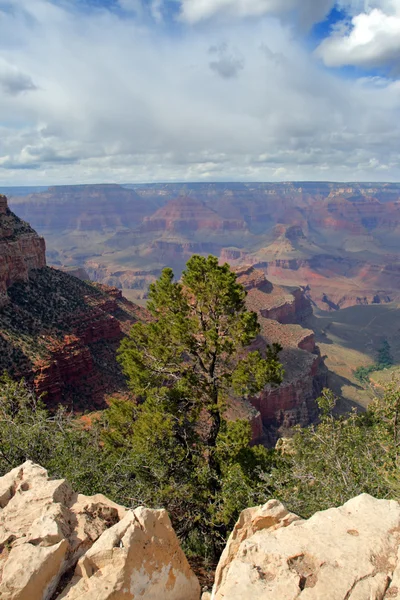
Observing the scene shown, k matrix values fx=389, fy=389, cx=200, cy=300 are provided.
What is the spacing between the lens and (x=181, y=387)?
16.5 meters

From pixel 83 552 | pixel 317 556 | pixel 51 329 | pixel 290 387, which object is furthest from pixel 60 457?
pixel 290 387

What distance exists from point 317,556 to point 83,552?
459cm

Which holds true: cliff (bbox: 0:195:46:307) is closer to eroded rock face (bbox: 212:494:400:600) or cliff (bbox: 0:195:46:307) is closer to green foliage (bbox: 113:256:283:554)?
green foliage (bbox: 113:256:283:554)

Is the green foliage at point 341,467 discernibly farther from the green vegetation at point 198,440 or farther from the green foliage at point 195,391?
the green foliage at point 195,391

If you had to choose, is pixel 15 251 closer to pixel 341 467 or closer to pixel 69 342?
pixel 69 342

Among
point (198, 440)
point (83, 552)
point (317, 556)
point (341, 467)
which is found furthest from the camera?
point (198, 440)

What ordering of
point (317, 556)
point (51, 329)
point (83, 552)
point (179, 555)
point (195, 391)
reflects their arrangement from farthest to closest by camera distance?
point (51, 329) → point (195, 391) → point (179, 555) → point (83, 552) → point (317, 556)

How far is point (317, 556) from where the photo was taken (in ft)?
23.6

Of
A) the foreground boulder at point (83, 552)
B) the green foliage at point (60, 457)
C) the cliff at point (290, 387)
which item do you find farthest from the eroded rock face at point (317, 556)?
the cliff at point (290, 387)

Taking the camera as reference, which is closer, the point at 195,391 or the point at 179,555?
the point at 179,555

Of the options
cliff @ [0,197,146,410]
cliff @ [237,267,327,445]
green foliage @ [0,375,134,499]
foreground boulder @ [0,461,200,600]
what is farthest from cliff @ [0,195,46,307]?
foreground boulder @ [0,461,200,600]

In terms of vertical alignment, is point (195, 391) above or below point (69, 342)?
above

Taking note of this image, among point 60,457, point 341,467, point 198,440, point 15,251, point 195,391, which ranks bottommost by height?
point 198,440

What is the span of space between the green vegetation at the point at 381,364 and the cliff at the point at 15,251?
215 ft
